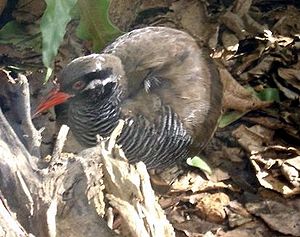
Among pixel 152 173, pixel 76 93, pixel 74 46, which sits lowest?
pixel 152 173

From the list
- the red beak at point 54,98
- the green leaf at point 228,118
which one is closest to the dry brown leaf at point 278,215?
the green leaf at point 228,118

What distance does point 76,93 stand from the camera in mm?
3723

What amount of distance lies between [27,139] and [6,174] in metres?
0.36

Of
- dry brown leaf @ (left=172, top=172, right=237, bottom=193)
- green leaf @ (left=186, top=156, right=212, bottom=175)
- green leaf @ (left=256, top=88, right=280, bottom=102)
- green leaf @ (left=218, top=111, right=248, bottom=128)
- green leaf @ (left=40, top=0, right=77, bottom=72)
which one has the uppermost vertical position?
green leaf @ (left=40, top=0, right=77, bottom=72)

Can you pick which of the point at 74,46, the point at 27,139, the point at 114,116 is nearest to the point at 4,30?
the point at 74,46

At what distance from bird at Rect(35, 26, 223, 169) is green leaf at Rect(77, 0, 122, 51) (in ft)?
0.80

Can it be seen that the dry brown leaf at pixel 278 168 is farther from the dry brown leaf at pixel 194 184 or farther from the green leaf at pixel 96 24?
the green leaf at pixel 96 24

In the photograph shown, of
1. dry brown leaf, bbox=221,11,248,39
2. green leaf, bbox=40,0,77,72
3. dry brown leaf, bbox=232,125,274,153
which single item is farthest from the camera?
dry brown leaf, bbox=221,11,248,39

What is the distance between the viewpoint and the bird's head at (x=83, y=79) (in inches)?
144

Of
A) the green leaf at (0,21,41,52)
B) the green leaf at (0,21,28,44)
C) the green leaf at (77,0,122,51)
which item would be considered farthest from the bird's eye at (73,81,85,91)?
the green leaf at (0,21,28,44)

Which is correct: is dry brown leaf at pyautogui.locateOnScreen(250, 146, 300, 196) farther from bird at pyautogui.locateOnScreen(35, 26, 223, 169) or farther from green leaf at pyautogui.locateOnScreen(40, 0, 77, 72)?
green leaf at pyautogui.locateOnScreen(40, 0, 77, 72)

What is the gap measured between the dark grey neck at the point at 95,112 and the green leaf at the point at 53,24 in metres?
0.29

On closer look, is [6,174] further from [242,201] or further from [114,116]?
[242,201]

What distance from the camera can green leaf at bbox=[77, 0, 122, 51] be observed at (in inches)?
166
